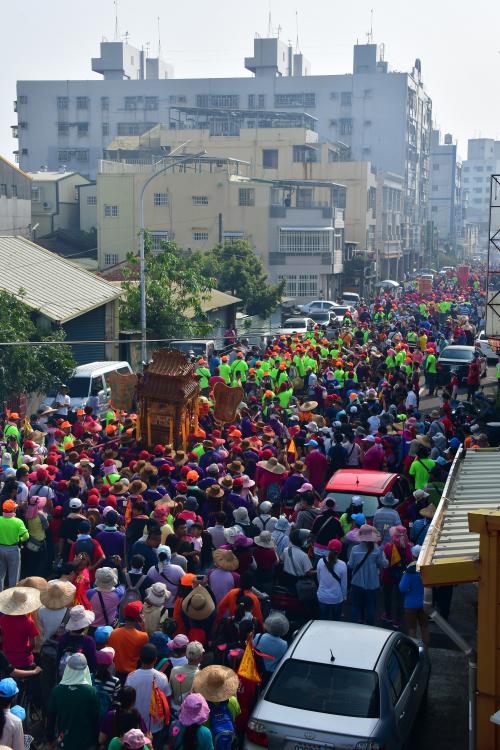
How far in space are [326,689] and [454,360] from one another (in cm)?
2359

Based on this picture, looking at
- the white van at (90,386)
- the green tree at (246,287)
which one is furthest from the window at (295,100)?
the white van at (90,386)

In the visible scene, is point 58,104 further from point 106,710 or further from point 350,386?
point 106,710

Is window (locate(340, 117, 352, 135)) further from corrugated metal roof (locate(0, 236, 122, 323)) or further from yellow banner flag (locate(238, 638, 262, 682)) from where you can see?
yellow banner flag (locate(238, 638, 262, 682))

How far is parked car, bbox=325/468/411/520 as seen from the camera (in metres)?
14.8

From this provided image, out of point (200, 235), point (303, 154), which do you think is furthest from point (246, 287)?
point (303, 154)

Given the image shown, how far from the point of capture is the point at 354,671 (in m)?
9.16

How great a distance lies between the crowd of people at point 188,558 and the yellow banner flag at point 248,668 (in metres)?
0.02

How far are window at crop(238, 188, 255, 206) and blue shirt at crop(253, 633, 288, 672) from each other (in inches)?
2075

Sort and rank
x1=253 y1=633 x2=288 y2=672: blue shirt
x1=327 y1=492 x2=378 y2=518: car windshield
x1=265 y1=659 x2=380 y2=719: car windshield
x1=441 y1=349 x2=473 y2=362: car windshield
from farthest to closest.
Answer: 1. x1=441 y1=349 x2=473 y2=362: car windshield
2. x1=327 y1=492 x2=378 y2=518: car windshield
3. x1=253 y1=633 x2=288 y2=672: blue shirt
4. x1=265 y1=659 x2=380 y2=719: car windshield

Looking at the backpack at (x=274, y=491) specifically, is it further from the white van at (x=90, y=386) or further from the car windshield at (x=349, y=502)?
the white van at (x=90, y=386)

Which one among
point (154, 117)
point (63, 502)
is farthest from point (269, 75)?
point (63, 502)

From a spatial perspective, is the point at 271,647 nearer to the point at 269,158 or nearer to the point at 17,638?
the point at 17,638

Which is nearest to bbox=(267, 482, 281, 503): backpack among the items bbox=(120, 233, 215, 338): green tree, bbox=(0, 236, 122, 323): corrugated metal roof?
bbox=(0, 236, 122, 323): corrugated metal roof

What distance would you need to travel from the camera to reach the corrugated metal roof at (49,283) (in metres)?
28.9
